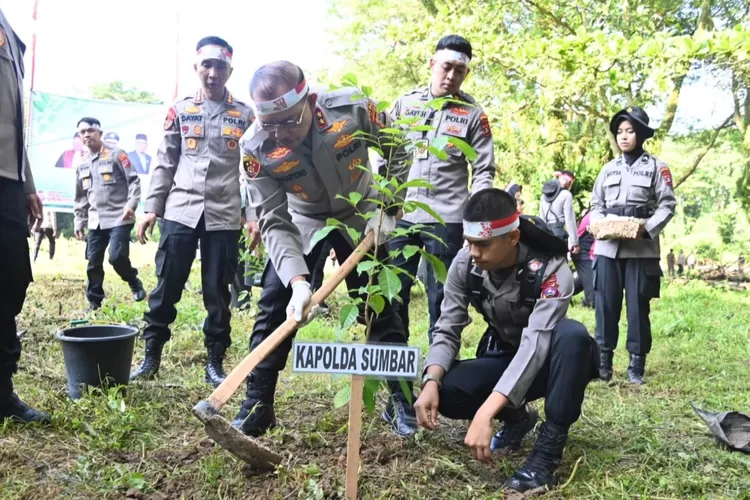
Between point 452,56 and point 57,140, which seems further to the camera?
point 57,140

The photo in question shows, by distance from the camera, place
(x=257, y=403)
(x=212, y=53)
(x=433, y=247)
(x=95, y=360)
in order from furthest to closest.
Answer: (x=212, y=53), (x=433, y=247), (x=95, y=360), (x=257, y=403)

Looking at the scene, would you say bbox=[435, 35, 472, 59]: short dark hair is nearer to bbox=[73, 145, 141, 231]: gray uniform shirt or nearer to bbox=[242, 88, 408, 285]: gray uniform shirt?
bbox=[242, 88, 408, 285]: gray uniform shirt

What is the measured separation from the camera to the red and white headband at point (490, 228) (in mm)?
2154

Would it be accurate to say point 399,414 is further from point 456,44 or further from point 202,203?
point 456,44

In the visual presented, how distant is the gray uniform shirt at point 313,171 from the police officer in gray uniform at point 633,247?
2.03 m

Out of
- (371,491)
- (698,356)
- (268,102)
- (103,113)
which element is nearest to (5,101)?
(268,102)

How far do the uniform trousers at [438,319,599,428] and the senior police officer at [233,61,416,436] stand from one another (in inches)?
12.2

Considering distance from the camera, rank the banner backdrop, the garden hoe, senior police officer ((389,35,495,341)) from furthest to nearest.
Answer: the banner backdrop
senior police officer ((389,35,495,341))
the garden hoe

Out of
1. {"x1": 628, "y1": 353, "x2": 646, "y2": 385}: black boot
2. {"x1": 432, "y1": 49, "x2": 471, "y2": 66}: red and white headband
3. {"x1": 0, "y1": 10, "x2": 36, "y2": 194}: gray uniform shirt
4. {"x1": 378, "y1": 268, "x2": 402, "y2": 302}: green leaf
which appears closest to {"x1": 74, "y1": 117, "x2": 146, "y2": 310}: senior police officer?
{"x1": 0, "y1": 10, "x2": 36, "y2": 194}: gray uniform shirt

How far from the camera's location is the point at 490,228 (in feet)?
7.06

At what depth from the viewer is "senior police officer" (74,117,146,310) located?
5.71m

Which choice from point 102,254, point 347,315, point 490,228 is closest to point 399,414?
point 347,315

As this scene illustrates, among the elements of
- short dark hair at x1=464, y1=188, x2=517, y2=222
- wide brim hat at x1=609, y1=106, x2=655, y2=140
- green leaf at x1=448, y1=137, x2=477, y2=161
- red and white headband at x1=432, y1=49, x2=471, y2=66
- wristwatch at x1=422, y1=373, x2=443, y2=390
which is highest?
red and white headband at x1=432, y1=49, x2=471, y2=66

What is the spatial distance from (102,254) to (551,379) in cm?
498
